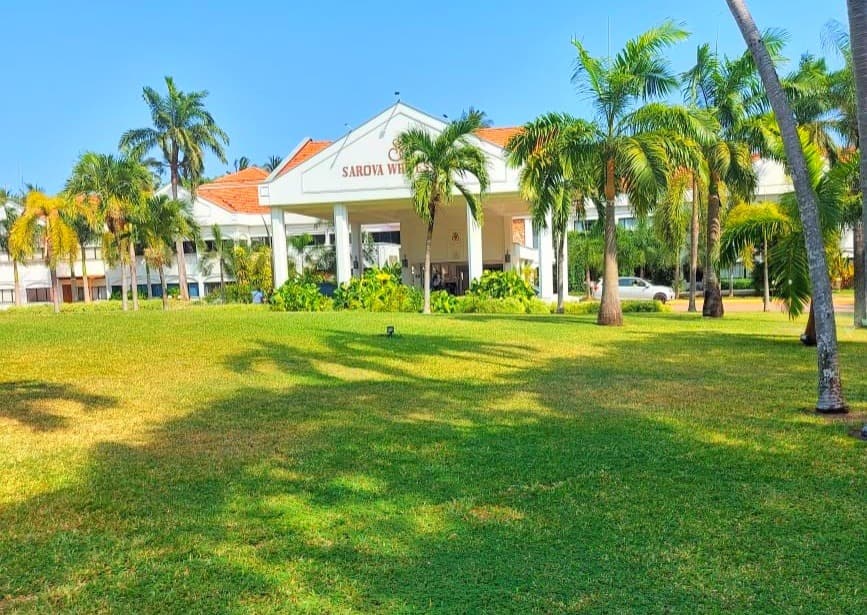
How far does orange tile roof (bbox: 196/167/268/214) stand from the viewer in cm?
4700

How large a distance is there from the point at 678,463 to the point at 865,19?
4.16 m

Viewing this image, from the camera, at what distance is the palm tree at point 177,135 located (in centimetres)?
3978

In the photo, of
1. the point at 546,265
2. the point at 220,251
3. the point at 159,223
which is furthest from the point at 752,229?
the point at 220,251

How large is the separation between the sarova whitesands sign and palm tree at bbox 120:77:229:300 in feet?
50.0

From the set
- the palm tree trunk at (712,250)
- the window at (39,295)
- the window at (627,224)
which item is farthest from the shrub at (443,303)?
the window at (39,295)

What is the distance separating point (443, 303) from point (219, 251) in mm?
21973

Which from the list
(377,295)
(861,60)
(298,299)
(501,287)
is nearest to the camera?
(861,60)

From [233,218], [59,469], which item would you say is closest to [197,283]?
[233,218]

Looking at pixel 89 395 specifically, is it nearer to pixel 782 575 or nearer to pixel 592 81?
pixel 782 575

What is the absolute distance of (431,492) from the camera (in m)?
4.93

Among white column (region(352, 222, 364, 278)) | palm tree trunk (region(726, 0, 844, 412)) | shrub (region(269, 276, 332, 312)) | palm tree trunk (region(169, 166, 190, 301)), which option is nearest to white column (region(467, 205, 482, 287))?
shrub (region(269, 276, 332, 312))

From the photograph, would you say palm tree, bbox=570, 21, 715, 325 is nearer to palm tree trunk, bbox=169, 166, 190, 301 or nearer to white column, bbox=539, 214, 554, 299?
white column, bbox=539, 214, 554, 299

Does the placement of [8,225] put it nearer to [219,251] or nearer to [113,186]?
[219,251]

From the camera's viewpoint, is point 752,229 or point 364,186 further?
point 364,186
